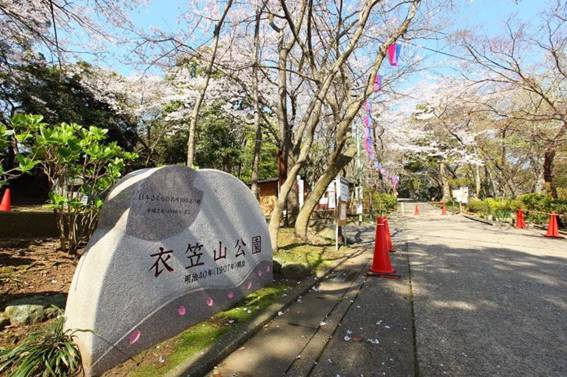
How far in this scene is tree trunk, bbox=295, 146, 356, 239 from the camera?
842 centimetres

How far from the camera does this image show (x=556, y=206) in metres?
16.3

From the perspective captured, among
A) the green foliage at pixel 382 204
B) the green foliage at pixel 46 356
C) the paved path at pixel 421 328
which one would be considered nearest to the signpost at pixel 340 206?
the paved path at pixel 421 328

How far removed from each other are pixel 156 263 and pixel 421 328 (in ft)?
9.40

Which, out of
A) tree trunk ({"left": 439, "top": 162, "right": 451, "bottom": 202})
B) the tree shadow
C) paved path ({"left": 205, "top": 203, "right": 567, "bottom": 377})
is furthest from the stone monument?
tree trunk ({"left": 439, "top": 162, "right": 451, "bottom": 202})

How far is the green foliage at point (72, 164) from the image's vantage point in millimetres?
3736

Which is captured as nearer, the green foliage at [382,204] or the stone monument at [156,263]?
the stone monument at [156,263]

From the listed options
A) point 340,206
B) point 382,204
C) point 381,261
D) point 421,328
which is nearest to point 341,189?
point 340,206

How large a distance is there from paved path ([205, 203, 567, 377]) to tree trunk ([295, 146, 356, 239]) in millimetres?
2272

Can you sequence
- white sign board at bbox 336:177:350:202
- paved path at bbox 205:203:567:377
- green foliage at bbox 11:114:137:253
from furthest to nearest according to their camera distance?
white sign board at bbox 336:177:350:202, green foliage at bbox 11:114:137:253, paved path at bbox 205:203:567:377

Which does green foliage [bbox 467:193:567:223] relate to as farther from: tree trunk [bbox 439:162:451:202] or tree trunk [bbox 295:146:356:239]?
tree trunk [bbox 439:162:451:202]

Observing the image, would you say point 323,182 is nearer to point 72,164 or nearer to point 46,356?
point 72,164

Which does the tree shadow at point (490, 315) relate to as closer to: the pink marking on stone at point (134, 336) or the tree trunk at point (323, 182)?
the pink marking on stone at point (134, 336)

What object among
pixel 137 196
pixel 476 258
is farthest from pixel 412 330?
pixel 476 258

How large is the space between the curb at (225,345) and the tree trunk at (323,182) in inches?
162
